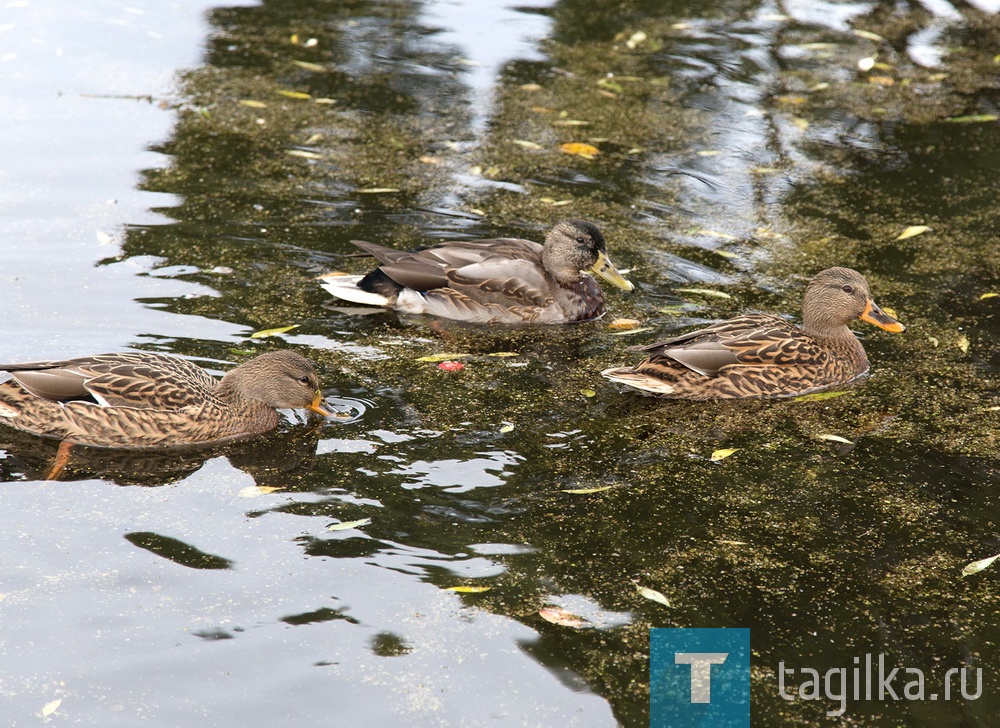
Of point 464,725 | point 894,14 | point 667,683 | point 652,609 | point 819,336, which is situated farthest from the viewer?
point 894,14

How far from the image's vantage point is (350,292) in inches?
299

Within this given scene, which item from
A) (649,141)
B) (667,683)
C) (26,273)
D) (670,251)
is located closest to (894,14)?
(649,141)

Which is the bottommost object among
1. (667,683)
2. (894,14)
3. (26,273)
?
(667,683)

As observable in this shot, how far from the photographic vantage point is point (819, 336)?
276 inches

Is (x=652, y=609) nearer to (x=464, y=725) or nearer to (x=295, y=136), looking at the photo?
(x=464, y=725)

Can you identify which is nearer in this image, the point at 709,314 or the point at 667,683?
the point at 667,683

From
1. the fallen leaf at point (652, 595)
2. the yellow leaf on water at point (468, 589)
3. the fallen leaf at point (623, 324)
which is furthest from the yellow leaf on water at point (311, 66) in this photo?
the fallen leaf at point (652, 595)

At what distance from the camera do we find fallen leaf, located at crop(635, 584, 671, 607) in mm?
4863

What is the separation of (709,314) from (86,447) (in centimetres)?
395

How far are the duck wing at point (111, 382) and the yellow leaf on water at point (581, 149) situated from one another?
4.93m

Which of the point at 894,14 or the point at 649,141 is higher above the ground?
the point at 894,14

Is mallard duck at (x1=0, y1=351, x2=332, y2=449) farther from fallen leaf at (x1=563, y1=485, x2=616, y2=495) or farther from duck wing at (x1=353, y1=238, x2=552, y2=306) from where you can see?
duck wing at (x1=353, y1=238, x2=552, y2=306)

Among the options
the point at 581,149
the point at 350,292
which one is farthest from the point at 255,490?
the point at 581,149

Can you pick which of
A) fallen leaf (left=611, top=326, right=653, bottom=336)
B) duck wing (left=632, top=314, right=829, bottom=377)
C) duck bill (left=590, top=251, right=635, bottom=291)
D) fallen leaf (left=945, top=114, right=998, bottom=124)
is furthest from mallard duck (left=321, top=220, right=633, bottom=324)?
fallen leaf (left=945, top=114, right=998, bottom=124)
